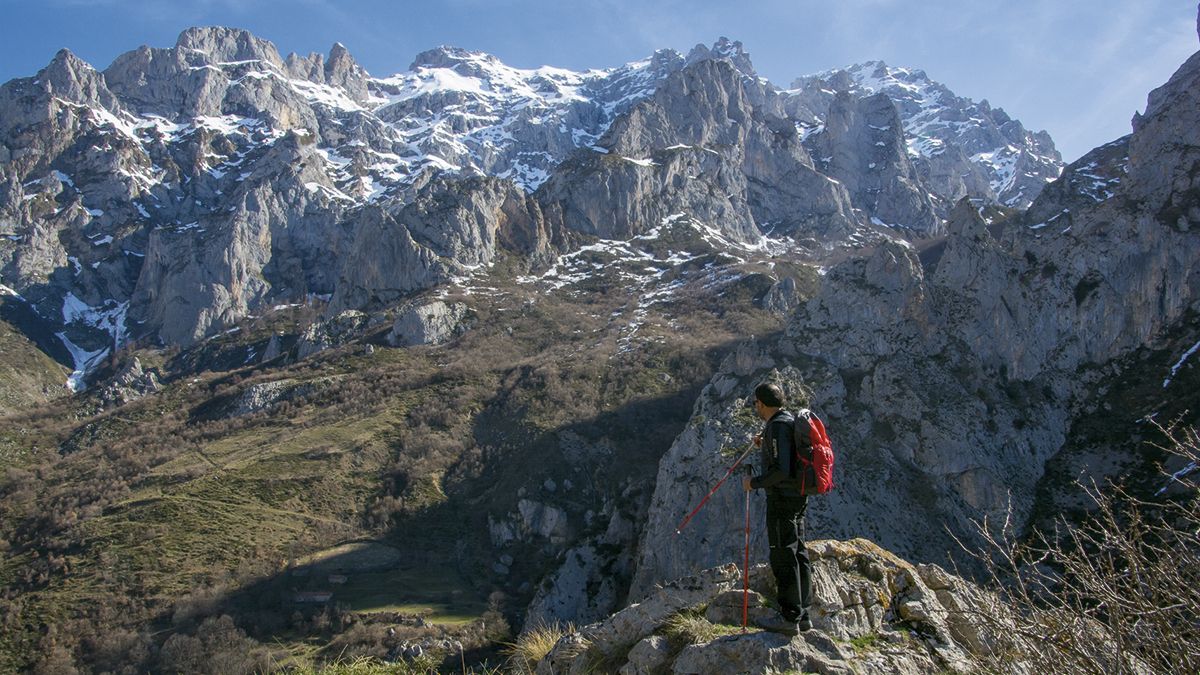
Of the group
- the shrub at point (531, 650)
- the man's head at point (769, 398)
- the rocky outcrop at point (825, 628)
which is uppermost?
the man's head at point (769, 398)

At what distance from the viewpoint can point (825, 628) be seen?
9.50 m

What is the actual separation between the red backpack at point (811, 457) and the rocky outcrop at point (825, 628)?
5.81ft

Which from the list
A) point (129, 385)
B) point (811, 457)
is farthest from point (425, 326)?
point (811, 457)

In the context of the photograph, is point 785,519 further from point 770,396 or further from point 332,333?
point 332,333

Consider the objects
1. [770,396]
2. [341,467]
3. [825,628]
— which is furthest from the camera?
[341,467]

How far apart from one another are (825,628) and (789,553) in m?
1.10

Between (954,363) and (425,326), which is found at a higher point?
(425,326)

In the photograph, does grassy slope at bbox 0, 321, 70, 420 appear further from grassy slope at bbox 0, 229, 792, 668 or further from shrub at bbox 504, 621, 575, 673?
shrub at bbox 504, 621, 575, 673

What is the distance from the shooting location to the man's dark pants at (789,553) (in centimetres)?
924

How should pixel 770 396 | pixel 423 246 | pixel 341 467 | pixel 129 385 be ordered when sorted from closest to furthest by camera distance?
1. pixel 770 396
2. pixel 341 467
3. pixel 129 385
4. pixel 423 246

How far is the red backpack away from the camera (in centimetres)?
936

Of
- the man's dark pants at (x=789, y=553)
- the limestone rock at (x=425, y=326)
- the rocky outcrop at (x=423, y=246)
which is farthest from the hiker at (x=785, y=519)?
the rocky outcrop at (x=423, y=246)

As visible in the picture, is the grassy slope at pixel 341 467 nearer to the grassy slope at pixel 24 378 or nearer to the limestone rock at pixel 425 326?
the limestone rock at pixel 425 326

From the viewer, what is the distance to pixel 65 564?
8219cm
